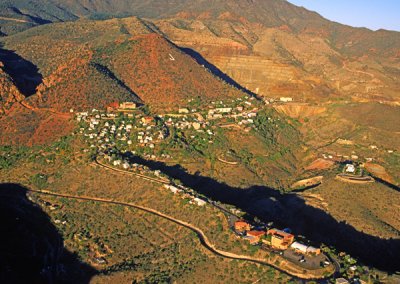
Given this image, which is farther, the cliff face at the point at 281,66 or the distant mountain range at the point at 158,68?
the cliff face at the point at 281,66

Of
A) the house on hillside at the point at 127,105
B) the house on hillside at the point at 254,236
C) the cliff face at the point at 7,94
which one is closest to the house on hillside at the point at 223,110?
the house on hillside at the point at 127,105

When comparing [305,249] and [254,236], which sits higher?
[305,249]

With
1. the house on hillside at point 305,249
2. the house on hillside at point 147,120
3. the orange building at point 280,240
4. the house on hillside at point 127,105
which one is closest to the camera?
the house on hillside at point 305,249

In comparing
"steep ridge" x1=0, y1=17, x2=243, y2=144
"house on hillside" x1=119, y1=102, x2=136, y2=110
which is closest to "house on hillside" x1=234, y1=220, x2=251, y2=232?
"steep ridge" x1=0, y1=17, x2=243, y2=144

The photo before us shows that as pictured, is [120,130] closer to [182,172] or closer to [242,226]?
[182,172]

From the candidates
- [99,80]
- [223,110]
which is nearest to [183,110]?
[223,110]

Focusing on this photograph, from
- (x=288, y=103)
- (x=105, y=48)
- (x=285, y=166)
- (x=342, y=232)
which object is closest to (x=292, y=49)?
(x=288, y=103)

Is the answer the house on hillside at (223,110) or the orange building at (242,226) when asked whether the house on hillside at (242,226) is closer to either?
the orange building at (242,226)
